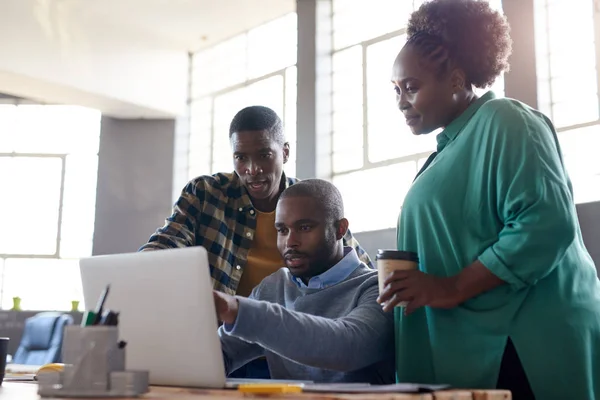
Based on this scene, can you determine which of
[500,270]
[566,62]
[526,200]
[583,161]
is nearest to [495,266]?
[500,270]

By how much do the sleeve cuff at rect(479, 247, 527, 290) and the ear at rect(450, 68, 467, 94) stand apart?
0.38 meters

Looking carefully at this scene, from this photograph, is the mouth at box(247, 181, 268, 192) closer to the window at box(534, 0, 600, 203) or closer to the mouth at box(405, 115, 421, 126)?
the mouth at box(405, 115, 421, 126)

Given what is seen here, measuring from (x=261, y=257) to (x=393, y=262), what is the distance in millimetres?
961

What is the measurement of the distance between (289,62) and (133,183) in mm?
1952

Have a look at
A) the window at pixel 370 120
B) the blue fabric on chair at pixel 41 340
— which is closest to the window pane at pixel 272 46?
the window at pixel 370 120

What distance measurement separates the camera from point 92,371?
1.09 metres

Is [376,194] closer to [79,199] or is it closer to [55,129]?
[79,199]

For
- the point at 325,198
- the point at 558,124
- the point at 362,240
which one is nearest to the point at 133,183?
the point at 362,240

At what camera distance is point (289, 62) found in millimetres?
7172

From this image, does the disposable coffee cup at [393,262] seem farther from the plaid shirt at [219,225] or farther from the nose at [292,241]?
the plaid shirt at [219,225]

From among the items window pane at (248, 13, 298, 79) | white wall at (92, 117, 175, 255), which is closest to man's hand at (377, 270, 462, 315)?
window pane at (248, 13, 298, 79)

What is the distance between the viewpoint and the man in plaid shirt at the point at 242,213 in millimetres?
2270

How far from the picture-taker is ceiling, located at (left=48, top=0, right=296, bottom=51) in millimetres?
6992

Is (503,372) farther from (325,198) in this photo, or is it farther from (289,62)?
(289,62)
